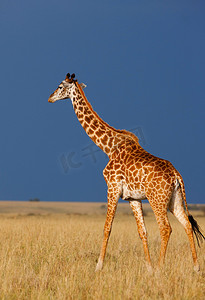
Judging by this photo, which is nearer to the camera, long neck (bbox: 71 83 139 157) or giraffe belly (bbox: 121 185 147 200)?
giraffe belly (bbox: 121 185 147 200)

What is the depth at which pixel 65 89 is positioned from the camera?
10383 millimetres

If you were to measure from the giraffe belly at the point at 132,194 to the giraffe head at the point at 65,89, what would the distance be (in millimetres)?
2932

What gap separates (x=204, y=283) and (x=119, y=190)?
259cm

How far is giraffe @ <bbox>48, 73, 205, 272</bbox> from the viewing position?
8.23 meters

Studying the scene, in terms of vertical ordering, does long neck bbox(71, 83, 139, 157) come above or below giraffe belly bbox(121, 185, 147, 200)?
above

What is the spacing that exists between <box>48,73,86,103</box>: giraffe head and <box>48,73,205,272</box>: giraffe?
0.70 feet

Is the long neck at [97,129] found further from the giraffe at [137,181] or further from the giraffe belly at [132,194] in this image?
the giraffe belly at [132,194]

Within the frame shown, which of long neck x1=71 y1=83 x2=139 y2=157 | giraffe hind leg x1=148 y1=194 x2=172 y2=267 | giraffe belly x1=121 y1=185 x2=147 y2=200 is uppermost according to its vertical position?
long neck x1=71 y1=83 x2=139 y2=157

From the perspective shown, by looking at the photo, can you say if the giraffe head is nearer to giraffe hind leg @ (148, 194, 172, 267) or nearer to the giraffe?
the giraffe

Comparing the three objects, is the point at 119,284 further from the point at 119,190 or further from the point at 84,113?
the point at 84,113

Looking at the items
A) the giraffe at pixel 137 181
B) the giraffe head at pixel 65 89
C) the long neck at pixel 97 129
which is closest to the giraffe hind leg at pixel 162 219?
the giraffe at pixel 137 181

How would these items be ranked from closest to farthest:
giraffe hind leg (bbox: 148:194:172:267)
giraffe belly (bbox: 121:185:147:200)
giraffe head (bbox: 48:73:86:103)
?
giraffe hind leg (bbox: 148:194:172:267), giraffe belly (bbox: 121:185:147:200), giraffe head (bbox: 48:73:86:103)

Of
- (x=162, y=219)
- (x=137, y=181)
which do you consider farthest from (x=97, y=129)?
(x=162, y=219)

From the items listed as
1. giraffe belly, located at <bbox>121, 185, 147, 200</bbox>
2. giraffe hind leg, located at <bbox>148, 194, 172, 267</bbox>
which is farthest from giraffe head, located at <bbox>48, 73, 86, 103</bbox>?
giraffe hind leg, located at <bbox>148, 194, 172, 267</bbox>
